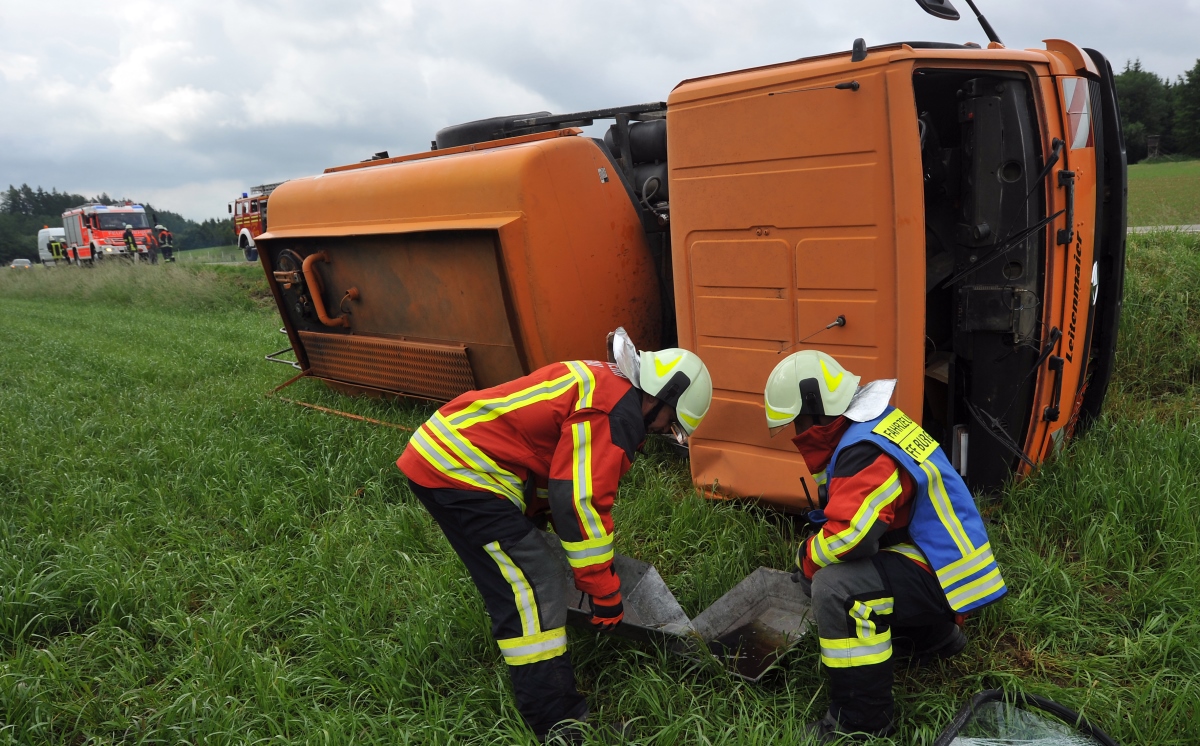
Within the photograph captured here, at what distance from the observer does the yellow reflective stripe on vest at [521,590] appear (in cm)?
244

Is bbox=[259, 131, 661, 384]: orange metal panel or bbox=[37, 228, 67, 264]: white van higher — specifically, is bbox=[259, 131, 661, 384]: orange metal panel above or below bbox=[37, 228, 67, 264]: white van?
below

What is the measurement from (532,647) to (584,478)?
57 centimetres

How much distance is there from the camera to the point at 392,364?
5.29 meters

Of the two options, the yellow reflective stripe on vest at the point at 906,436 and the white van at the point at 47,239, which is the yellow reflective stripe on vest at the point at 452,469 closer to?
the yellow reflective stripe on vest at the point at 906,436

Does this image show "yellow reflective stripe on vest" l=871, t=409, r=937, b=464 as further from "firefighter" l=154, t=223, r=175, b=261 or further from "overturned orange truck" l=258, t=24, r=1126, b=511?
"firefighter" l=154, t=223, r=175, b=261

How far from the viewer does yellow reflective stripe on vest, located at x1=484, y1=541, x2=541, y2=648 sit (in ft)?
7.99

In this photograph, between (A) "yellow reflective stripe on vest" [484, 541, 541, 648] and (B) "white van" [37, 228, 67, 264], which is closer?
(A) "yellow reflective stripe on vest" [484, 541, 541, 648]

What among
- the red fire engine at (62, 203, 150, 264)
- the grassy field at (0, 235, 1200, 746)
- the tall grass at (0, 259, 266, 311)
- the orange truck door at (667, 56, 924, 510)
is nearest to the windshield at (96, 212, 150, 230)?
the red fire engine at (62, 203, 150, 264)

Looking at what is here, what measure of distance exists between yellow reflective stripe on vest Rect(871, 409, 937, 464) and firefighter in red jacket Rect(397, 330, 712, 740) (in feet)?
1.81

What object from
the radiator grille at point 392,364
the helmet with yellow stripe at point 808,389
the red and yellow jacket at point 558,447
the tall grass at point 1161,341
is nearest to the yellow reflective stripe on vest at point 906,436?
the helmet with yellow stripe at point 808,389

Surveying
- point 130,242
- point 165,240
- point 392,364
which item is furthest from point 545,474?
point 165,240

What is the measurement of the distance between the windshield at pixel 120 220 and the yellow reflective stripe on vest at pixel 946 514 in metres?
31.3

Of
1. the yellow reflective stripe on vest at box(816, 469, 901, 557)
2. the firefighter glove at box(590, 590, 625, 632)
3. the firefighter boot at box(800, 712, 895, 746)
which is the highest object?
the yellow reflective stripe on vest at box(816, 469, 901, 557)

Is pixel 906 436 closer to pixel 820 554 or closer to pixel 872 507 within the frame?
pixel 872 507
